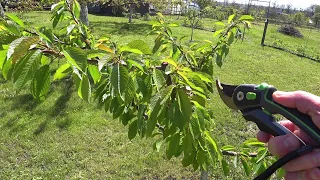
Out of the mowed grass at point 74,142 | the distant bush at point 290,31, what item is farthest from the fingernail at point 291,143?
the distant bush at point 290,31

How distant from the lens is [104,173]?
3330mm

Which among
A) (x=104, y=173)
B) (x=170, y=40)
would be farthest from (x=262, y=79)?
(x=170, y=40)

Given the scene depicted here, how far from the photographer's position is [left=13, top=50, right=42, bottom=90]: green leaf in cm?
73

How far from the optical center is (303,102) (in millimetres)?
917

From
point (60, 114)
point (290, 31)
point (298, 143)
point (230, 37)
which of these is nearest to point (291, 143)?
point (298, 143)

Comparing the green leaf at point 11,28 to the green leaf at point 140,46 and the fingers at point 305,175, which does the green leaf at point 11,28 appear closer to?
the green leaf at point 140,46

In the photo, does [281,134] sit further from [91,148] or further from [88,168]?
[91,148]

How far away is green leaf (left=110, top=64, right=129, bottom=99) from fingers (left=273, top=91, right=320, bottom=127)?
Answer: 522 mm

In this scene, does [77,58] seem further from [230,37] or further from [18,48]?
[230,37]

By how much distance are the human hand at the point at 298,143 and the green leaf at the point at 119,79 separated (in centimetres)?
52

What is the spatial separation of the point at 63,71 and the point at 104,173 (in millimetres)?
2661

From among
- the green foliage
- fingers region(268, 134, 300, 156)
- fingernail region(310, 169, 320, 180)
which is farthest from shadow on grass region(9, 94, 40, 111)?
fingernail region(310, 169, 320, 180)

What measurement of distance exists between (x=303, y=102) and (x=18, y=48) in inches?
32.9

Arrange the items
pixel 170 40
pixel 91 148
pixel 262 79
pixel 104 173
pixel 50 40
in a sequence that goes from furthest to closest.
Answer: pixel 262 79, pixel 91 148, pixel 104 173, pixel 170 40, pixel 50 40
